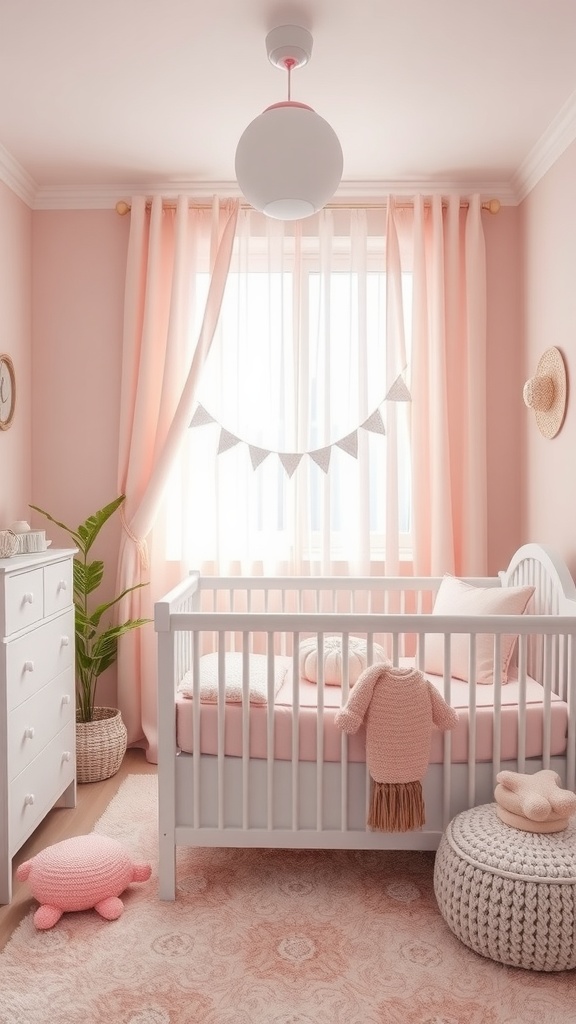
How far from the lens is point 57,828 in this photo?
2.62 meters

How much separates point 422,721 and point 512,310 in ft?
6.83

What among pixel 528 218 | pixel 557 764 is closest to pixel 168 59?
pixel 528 218

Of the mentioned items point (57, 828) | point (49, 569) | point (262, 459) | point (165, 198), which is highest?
point (165, 198)

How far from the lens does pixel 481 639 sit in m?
2.52

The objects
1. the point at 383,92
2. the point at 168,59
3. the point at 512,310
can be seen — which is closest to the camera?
the point at 168,59

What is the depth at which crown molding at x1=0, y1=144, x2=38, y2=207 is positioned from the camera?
10.1 feet

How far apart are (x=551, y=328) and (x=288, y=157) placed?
138cm

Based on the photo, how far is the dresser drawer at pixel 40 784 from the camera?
221cm

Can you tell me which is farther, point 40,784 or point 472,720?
point 40,784

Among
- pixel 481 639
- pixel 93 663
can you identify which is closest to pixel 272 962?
pixel 481 639

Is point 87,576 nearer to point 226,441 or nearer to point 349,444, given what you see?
point 226,441

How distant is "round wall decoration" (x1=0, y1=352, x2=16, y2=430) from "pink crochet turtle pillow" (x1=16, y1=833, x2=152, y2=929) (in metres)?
1.70

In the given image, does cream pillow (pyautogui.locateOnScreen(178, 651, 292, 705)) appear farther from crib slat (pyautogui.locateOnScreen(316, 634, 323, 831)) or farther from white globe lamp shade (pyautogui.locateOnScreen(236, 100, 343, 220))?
A: white globe lamp shade (pyautogui.locateOnScreen(236, 100, 343, 220))

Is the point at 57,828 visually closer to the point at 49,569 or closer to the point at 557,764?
the point at 49,569
